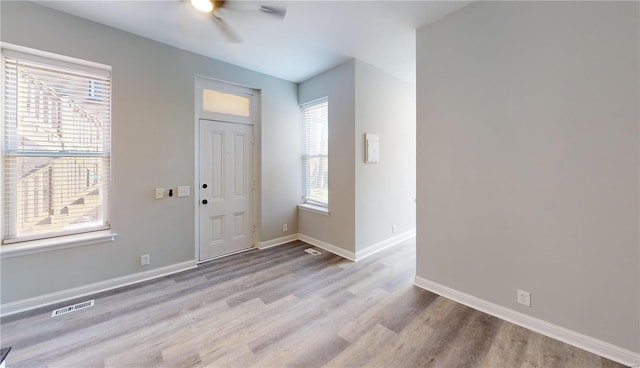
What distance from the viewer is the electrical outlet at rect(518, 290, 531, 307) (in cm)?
202

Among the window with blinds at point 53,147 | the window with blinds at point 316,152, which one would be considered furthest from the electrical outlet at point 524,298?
the window with blinds at point 53,147

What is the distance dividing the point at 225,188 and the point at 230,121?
101 centimetres

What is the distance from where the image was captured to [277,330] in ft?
6.59

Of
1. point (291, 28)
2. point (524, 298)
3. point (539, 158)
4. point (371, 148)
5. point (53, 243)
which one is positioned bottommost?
point (524, 298)

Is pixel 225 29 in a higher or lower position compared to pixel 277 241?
higher

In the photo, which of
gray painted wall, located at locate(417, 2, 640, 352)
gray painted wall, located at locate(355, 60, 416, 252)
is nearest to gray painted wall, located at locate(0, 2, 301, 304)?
gray painted wall, located at locate(355, 60, 416, 252)

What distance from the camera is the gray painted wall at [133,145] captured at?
2.27 m

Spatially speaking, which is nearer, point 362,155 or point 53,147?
point 53,147

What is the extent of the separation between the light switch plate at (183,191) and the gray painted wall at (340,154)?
1965 millimetres

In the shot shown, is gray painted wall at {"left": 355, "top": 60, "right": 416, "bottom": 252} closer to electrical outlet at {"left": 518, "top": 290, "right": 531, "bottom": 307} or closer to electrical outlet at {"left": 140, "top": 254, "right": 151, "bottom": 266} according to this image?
electrical outlet at {"left": 518, "top": 290, "right": 531, "bottom": 307}

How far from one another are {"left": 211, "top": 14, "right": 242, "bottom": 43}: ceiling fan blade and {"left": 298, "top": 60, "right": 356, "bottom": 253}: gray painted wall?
183 centimetres

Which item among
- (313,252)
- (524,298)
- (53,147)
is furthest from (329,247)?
(53,147)

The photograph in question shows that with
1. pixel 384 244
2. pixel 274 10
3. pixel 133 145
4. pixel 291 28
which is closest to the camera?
pixel 274 10

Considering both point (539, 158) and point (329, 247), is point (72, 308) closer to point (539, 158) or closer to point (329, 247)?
point (329, 247)
